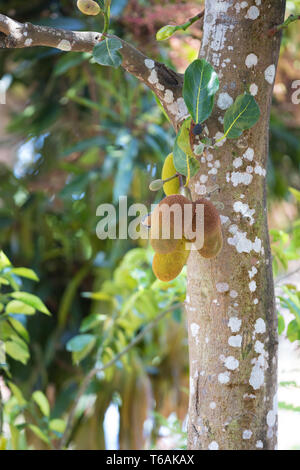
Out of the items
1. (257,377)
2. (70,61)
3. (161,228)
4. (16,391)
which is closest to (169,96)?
(161,228)

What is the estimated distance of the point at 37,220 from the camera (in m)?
1.33

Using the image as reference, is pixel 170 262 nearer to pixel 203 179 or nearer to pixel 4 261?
pixel 203 179

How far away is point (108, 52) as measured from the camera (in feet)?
1.18

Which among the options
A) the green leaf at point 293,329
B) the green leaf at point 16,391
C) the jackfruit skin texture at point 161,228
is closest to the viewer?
the jackfruit skin texture at point 161,228

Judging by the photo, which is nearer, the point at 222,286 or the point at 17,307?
the point at 222,286

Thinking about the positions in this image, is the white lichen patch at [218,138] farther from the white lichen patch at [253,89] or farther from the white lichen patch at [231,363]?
the white lichen patch at [231,363]

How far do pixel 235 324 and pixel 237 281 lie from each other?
0.03m

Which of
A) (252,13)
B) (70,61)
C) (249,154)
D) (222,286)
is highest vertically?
(70,61)

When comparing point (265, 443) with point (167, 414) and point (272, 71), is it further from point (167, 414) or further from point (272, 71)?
point (167, 414)

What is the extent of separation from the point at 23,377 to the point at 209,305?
1012 millimetres

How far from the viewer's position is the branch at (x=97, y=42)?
35 cm

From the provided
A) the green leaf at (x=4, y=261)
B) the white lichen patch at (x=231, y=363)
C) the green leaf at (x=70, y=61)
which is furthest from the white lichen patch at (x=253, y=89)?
the green leaf at (x=70, y=61)

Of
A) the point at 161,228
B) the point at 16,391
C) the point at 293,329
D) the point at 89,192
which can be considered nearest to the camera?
the point at 161,228

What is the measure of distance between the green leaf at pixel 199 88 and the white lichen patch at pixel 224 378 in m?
0.19
